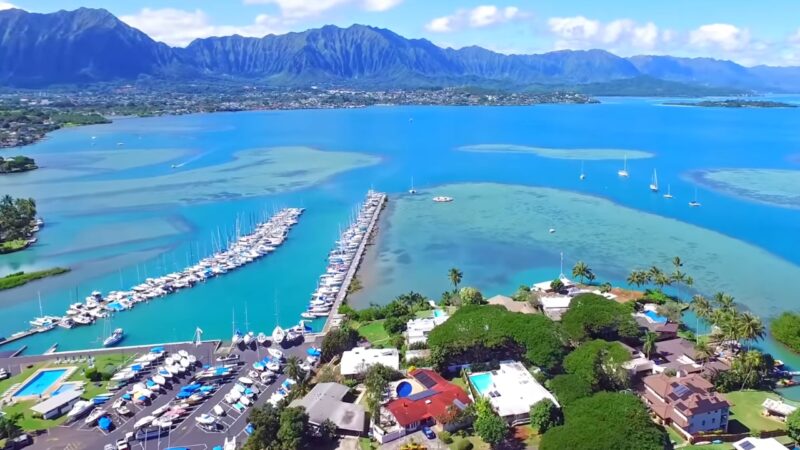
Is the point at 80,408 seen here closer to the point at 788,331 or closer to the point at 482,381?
the point at 482,381

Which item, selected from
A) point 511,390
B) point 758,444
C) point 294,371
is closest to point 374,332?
point 294,371

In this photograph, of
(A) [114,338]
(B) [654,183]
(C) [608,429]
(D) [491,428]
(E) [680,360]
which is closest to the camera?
(C) [608,429]

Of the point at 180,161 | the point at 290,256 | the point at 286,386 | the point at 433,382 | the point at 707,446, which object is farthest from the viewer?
the point at 180,161

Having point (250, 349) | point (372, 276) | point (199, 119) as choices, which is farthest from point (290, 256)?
point (199, 119)


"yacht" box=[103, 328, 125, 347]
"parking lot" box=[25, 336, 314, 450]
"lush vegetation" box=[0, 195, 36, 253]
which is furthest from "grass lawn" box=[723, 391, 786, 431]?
"lush vegetation" box=[0, 195, 36, 253]

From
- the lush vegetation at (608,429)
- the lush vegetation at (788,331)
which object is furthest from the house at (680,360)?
the lush vegetation at (608,429)

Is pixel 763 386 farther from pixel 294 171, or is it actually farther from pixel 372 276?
pixel 294 171
